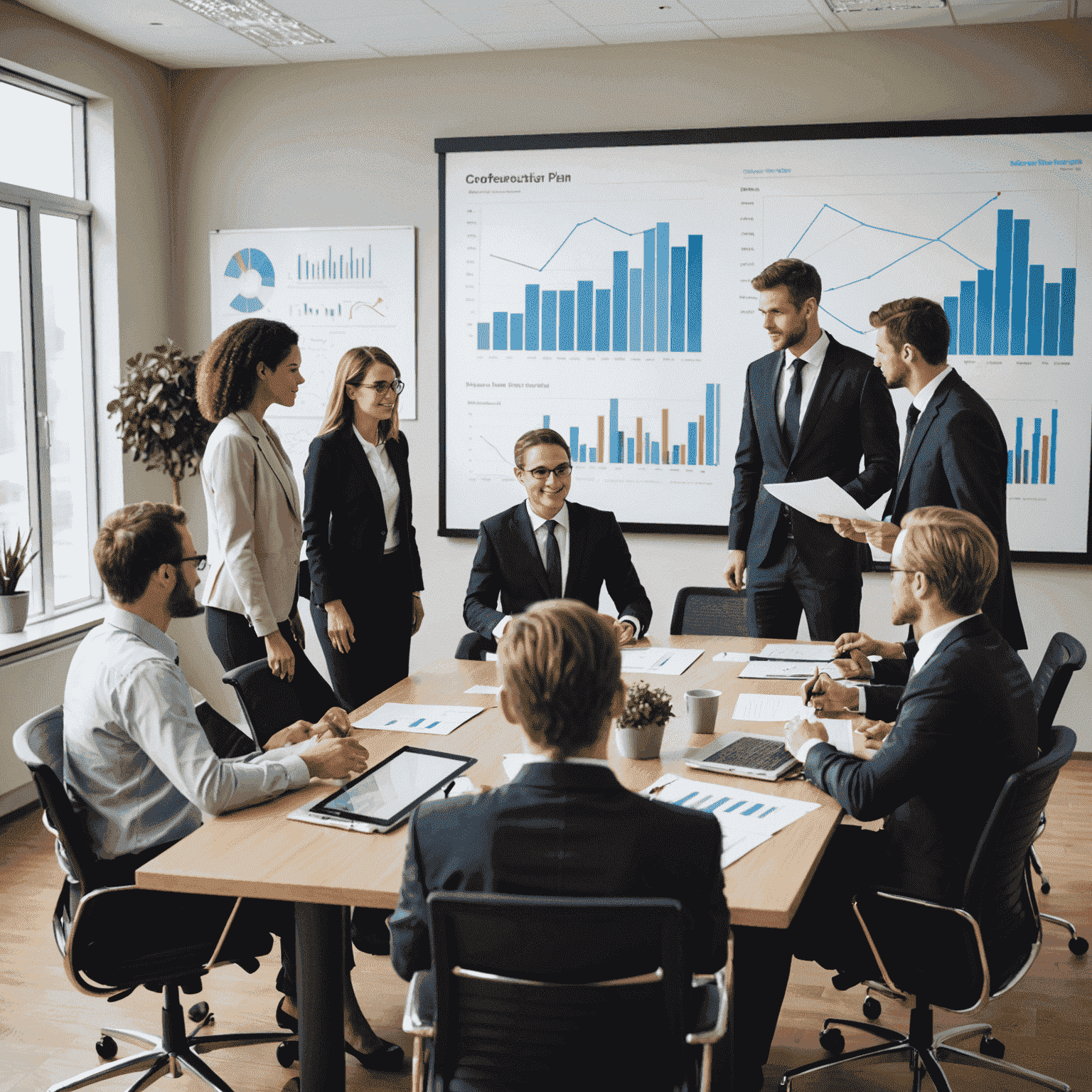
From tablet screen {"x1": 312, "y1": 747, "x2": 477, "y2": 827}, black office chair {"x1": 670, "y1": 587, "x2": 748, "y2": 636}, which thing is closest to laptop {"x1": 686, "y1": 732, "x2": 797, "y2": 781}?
tablet screen {"x1": 312, "y1": 747, "x2": 477, "y2": 827}

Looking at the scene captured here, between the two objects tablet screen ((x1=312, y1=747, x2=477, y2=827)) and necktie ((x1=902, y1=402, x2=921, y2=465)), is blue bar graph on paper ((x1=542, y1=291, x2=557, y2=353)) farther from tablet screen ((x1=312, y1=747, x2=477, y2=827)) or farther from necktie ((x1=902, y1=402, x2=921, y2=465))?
tablet screen ((x1=312, y1=747, x2=477, y2=827))

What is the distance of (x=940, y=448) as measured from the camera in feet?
11.0

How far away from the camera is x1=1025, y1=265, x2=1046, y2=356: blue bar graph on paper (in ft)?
16.1

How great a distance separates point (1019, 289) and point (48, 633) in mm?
4323

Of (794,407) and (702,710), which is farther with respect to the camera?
(794,407)

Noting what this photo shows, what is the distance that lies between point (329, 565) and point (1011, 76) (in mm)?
3533

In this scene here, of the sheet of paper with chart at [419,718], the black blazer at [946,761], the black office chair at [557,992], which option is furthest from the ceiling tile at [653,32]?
the black office chair at [557,992]

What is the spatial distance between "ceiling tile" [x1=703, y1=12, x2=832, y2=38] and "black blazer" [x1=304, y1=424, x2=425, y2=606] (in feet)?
8.27

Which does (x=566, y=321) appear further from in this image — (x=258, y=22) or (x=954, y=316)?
(x=258, y=22)

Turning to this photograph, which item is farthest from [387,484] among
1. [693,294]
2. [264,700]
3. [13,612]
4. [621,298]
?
[693,294]

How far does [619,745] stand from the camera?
2490mm

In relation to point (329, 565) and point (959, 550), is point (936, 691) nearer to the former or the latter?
point (959, 550)

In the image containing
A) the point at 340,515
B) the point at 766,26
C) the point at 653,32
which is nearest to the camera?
the point at 340,515

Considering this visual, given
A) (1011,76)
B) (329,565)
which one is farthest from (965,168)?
(329,565)
